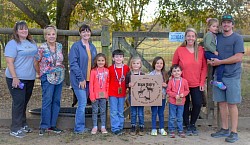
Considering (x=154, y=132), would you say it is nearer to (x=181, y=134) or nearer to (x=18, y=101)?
(x=181, y=134)

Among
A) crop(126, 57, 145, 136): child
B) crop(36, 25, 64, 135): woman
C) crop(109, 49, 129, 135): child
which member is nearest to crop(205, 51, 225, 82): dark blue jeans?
crop(126, 57, 145, 136): child

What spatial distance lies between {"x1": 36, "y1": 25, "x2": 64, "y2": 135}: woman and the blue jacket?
220mm

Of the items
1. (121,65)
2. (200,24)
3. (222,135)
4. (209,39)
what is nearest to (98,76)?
(121,65)

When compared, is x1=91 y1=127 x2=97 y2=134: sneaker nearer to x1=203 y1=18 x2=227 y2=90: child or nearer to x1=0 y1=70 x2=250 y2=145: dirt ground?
x1=0 y1=70 x2=250 y2=145: dirt ground

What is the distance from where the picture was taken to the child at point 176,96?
597 cm

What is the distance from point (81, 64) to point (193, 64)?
1756 millimetres

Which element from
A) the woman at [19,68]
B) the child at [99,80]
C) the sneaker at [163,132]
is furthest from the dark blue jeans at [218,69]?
the woman at [19,68]

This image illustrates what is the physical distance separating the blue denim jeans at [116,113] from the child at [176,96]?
30.7 inches

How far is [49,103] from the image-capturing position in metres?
6.06

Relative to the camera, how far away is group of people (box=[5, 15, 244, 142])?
5.85 metres

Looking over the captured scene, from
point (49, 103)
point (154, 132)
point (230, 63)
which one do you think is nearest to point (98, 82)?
point (49, 103)

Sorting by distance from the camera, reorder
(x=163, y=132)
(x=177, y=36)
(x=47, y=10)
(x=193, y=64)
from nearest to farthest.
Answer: (x=193, y=64)
(x=163, y=132)
(x=177, y=36)
(x=47, y=10)

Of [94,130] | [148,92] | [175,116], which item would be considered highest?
[148,92]

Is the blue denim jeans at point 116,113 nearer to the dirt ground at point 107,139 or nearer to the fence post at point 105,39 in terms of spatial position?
the dirt ground at point 107,139
